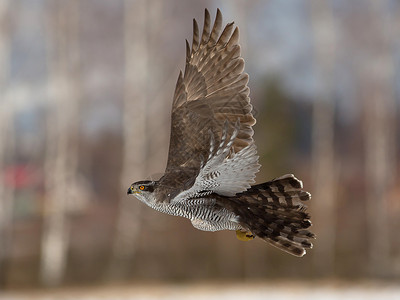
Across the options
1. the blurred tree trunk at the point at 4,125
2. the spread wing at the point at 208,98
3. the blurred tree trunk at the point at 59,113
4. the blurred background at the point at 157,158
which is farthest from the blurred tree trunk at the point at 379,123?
the spread wing at the point at 208,98

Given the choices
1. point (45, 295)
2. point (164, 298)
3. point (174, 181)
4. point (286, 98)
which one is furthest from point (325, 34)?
point (174, 181)

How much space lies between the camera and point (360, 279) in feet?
52.6

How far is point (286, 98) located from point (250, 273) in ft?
16.3

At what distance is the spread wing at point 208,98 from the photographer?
3.38 metres

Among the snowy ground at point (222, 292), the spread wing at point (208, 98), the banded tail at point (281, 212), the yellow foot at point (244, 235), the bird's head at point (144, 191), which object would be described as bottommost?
the snowy ground at point (222, 292)

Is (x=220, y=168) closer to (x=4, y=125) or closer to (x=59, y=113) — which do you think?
(x=4, y=125)

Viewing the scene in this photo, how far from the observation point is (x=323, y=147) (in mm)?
19047

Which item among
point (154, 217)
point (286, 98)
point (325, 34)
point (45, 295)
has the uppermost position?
point (325, 34)

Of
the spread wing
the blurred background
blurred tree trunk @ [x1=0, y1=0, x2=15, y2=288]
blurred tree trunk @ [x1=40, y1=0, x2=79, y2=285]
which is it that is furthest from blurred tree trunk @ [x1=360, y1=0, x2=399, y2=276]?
the spread wing

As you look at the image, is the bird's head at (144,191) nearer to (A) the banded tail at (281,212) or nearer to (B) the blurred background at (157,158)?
(A) the banded tail at (281,212)

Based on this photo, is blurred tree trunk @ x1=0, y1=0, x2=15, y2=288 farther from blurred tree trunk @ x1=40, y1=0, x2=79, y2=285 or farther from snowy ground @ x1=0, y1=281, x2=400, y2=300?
snowy ground @ x1=0, y1=281, x2=400, y2=300

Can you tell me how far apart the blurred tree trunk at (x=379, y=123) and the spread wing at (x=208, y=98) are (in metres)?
14.0

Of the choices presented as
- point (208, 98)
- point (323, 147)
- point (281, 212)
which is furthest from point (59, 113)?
point (281, 212)

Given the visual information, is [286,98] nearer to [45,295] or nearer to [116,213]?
[116,213]
